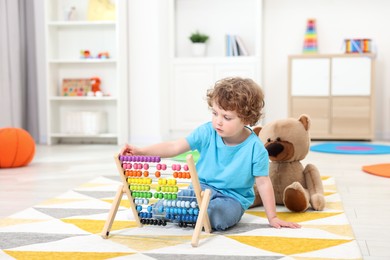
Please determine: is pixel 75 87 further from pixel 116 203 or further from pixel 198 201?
pixel 198 201

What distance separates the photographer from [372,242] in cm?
171

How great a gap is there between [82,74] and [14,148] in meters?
1.93

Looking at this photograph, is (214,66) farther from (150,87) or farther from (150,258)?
(150,258)

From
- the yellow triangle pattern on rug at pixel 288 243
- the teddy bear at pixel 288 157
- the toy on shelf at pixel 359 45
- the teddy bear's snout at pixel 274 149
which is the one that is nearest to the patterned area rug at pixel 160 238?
the yellow triangle pattern on rug at pixel 288 243

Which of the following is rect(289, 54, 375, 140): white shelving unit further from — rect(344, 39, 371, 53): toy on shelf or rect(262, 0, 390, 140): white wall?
rect(262, 0, 390, 140): white wall

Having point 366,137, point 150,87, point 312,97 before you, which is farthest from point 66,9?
point 366,137

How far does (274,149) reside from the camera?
225 centimetres

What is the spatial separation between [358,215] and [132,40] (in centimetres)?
346

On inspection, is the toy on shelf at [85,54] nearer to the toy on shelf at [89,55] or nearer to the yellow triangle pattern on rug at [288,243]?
the toy on shelf at [89,55]

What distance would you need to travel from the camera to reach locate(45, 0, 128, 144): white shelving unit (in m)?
5.04

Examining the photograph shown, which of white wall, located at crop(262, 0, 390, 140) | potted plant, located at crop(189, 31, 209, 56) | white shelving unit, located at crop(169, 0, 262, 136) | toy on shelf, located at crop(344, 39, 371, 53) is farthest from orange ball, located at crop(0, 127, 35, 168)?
toy on shelf, located at crop(344, 39, 371, 53)

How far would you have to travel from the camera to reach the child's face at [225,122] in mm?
1814

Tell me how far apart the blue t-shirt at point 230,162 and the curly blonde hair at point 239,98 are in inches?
4.0

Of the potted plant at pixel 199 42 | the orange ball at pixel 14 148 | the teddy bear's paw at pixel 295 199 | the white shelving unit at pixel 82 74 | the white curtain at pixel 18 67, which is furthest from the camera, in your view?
the potted plant at pixel 199 42
